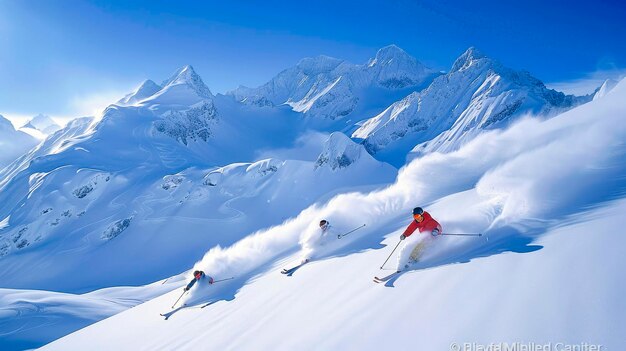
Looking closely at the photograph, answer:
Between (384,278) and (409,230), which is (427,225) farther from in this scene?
(384,278)

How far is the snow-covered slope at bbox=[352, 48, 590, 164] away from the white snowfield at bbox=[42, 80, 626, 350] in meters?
86.5

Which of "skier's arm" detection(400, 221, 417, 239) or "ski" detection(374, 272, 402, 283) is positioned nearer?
"ski" detection(374, 272, 402, 283)

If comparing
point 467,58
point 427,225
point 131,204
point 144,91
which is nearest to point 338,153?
point 131,204

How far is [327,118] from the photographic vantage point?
178125 mm

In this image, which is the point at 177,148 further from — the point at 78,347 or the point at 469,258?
the point at 469,258

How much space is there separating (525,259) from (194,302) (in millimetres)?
10005

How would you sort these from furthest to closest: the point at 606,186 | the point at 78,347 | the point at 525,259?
the point at 78,347 → the point at 606,186 → the point at 525,259

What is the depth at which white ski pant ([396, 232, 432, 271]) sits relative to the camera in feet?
22.5

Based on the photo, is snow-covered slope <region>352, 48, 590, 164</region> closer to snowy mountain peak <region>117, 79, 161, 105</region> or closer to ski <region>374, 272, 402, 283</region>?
ski <region>374, 272, 402, 283</region>

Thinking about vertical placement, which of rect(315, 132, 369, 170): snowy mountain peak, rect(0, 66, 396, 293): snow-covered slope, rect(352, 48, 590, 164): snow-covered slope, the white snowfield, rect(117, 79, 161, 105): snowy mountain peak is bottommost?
the white snowfield

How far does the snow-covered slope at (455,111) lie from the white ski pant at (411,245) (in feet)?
293

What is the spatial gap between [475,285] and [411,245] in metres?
2.43

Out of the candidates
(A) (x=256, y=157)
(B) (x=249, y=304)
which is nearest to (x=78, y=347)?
(B) (x=249, y=304)

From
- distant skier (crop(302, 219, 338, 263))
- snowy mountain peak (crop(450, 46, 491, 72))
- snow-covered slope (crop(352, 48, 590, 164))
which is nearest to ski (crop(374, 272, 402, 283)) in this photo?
distant skier (crop(302, 219, 338, 263))
